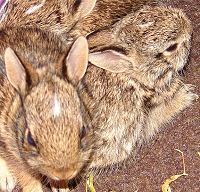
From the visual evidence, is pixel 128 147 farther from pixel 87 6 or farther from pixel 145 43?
pixel 87 6

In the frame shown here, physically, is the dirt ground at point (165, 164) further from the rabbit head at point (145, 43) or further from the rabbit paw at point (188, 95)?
the rabbit head at point (145, 43)

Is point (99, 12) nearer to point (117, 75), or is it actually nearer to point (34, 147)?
point (117, 75)

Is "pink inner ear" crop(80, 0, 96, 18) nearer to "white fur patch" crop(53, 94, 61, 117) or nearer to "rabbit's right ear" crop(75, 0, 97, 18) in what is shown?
"rabbit's right ear" crop(75, 0, 97, 18)

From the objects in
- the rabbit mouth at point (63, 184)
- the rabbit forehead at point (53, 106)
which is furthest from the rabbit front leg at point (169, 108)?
the rabbit forehead at point (53, 106)

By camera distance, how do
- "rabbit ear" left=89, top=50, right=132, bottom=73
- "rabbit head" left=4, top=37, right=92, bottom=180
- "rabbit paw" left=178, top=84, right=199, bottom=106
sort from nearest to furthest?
1. "rabbit head" left=4, top=37, right=92, bottom=180
2. "rabbit ear" left=89, top=50, right=132, bottom=73
3. "rabbit paw" left=178, top=84, right=199, bottom=106

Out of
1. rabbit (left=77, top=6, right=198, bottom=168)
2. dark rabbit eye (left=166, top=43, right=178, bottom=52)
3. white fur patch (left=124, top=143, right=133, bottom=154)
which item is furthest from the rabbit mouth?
dark rabbit eye (left=166, top=43, right=178, bottom=52)
